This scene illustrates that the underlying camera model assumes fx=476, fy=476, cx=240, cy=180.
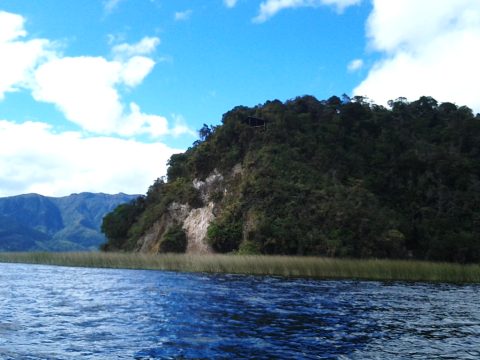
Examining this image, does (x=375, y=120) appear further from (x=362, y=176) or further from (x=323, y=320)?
(x=323, y=320)

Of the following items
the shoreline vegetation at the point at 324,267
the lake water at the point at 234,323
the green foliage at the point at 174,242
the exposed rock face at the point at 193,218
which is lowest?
the lake water at the point at 234,323

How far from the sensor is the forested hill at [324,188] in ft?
242

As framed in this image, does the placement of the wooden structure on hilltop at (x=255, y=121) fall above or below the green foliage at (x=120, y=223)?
above

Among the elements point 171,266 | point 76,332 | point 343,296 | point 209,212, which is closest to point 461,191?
point 209,212

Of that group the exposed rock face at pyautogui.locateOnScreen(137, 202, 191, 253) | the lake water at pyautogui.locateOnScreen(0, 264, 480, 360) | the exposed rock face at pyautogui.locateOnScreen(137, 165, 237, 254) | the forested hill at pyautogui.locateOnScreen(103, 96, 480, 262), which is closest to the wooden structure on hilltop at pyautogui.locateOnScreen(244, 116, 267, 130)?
the forested hill at pyautogui.locateOnScreen(103, 96, 480, 262)

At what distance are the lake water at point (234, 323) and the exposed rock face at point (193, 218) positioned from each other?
5387 centimetres

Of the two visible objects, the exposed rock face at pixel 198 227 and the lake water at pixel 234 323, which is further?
the exposed rock face at pixel 198 227

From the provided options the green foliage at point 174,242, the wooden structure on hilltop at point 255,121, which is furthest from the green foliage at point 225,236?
the wooden structure on hilltop at point 255,121

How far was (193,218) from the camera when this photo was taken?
89.8m

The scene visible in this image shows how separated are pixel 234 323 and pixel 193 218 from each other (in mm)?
71485

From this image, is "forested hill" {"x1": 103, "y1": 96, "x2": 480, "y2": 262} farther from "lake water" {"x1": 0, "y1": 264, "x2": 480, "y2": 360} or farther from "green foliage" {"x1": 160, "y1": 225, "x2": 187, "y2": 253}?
"lake water" {"x1": 0, "y1": 264, "x2": 480, "y2": 360}

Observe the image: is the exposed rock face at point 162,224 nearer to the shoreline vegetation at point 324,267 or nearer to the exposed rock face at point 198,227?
the exposed rock face at point 198,227

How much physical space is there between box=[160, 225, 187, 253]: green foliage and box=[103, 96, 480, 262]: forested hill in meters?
0.18

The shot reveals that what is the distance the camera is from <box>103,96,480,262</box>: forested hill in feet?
242
